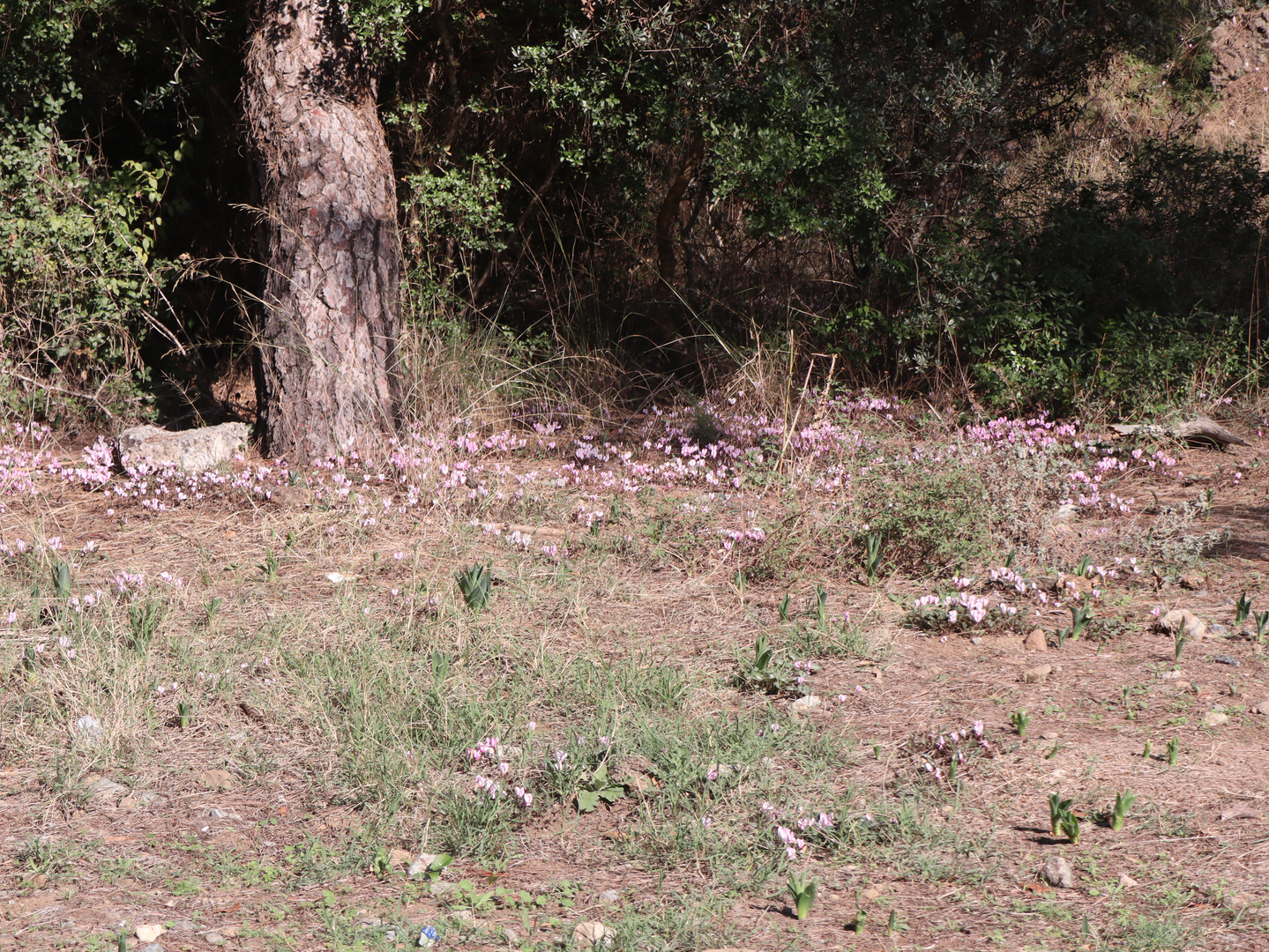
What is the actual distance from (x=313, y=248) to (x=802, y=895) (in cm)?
477

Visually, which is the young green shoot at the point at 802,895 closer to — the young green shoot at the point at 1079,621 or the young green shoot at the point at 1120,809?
the young green shoot at the point at 1120,809

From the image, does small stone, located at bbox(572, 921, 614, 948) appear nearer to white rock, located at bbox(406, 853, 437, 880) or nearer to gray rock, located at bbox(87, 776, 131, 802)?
white rock, located at bbox(406, 853, 437, 880)

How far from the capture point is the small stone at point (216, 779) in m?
3.19

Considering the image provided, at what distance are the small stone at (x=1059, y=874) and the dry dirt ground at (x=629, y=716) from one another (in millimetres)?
20

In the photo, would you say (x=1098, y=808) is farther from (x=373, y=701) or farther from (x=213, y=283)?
(x=213, y=283)

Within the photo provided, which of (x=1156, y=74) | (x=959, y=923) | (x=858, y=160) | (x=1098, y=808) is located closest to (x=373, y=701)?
(x=959, y=923)

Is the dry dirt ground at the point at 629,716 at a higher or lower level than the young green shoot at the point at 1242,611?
lower

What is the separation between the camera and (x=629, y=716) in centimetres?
336

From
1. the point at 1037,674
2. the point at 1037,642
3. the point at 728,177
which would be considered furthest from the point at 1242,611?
the point at 728,177

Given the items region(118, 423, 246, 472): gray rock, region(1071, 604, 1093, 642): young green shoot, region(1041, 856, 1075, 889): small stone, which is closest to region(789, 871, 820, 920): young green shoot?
region(1041, 856, 1075, 889): small stone

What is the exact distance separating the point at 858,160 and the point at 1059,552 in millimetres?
3122

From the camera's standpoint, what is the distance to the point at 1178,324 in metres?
6.97

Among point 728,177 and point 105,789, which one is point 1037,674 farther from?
point 728,177

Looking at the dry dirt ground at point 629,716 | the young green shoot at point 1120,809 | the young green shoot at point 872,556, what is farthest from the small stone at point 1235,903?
the young green shoot at point 872,556
